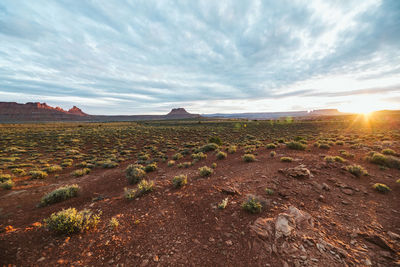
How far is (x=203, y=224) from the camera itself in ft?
13.1

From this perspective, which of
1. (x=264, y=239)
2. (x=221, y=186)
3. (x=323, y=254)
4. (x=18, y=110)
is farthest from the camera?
(x=18, y=110)

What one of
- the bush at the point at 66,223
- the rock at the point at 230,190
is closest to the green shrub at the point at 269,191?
the rock at the point at 230,190

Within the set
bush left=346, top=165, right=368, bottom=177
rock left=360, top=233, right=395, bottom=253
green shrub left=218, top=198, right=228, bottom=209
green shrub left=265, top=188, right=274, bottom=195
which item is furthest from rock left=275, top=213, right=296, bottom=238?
bush left=346, top=165, right=368, bottom=177

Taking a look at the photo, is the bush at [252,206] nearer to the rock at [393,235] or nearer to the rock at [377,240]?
the rock at [377,240]

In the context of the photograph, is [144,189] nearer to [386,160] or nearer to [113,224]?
[113,224]

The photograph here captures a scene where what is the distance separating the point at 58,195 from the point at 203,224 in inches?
249

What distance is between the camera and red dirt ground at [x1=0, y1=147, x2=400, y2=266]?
3.04m

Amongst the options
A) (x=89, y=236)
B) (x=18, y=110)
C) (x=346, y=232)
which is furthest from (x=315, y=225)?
(x=18, y=110)

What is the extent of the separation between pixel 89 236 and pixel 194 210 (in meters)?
2.93

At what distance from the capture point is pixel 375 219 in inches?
153

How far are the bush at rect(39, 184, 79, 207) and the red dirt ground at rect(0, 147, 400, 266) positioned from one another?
0.32 metres

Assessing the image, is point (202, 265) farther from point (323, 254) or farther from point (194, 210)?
point (323, 254)

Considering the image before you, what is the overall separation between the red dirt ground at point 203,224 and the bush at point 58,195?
318 mm

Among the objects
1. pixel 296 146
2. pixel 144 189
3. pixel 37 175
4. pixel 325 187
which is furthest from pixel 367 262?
pixel 37 175
